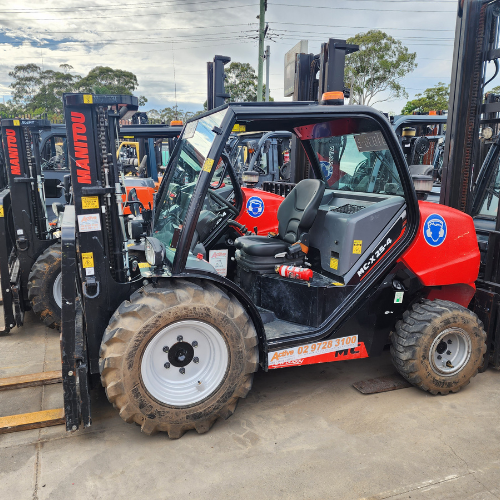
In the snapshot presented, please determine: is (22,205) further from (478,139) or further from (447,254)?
(478,139)

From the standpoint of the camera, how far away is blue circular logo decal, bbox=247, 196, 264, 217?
17.9 ft

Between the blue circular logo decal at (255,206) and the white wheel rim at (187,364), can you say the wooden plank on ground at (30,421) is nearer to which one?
the white wheel rim at (187,364)

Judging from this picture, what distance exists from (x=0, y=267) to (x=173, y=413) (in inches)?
121

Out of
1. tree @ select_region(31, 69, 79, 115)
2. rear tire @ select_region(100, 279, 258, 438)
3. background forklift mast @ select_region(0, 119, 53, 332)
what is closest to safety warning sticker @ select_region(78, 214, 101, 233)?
rear tire @ select_region(100, 279, 258, 438)

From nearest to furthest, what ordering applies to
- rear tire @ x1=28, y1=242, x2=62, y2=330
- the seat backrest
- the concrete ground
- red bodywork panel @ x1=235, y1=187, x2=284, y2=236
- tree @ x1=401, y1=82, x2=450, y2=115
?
the concrete ground
the seat backrest
rear tire @ x1=28, y1=242, x2=62, y2=330
red bodywork panel @ x1=235, y1=187, x2=284, y2=236
tree @ x1=401, y1=82, x2=450, y2=115

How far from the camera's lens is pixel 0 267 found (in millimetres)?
4832

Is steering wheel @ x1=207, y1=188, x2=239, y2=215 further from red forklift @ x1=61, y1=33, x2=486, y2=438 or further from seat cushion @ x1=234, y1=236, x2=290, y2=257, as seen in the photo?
seat cushion @ x1=234, y1=236, x2=290, y2=257

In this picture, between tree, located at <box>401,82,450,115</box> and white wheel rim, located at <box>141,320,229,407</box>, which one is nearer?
white wheel rim, located at <box>141,320,229,407</box>

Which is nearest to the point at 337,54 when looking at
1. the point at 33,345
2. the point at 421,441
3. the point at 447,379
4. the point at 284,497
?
the point at 447,379

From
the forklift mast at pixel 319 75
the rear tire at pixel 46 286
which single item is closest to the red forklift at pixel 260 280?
the forklift mast at pixel 319 75

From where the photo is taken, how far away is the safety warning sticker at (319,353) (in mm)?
3307

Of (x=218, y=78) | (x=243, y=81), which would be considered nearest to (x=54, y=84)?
(x=243, y=81)

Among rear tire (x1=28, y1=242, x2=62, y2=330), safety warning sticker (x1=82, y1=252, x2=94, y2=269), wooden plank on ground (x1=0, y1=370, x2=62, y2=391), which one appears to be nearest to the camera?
safety warning sticker (x1=82, y1=252, x2=94, y2=269)

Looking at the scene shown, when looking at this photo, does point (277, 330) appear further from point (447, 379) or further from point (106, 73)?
point (106, 73)
